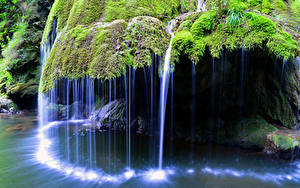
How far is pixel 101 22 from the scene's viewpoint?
4.41 metres

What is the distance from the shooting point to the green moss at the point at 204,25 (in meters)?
3.57

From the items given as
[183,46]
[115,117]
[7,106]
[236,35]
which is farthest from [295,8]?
[7,106]

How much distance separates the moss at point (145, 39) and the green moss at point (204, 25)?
2.10 feet

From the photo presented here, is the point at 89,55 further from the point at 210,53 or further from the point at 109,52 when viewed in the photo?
the point at 210,53

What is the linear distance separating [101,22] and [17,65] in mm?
11086

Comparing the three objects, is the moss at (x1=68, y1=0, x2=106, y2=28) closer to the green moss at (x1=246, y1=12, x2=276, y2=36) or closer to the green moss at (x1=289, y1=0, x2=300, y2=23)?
the green moss at (x1=246, y1=12, x2=276, y2=36)

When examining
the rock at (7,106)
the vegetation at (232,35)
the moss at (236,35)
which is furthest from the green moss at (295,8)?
the rock at (7,106)

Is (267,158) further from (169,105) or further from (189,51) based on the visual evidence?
(189,51)

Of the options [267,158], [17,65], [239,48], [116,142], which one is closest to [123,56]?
[239,48]

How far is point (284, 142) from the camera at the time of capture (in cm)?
416

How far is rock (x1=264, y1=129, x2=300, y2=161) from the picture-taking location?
4.08 meters

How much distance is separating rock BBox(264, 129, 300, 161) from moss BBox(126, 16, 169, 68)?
3.70 m

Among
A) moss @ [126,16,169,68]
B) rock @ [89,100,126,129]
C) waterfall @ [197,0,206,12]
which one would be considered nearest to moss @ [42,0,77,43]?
moss @ [126,16,169,68]

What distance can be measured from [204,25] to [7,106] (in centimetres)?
1795
